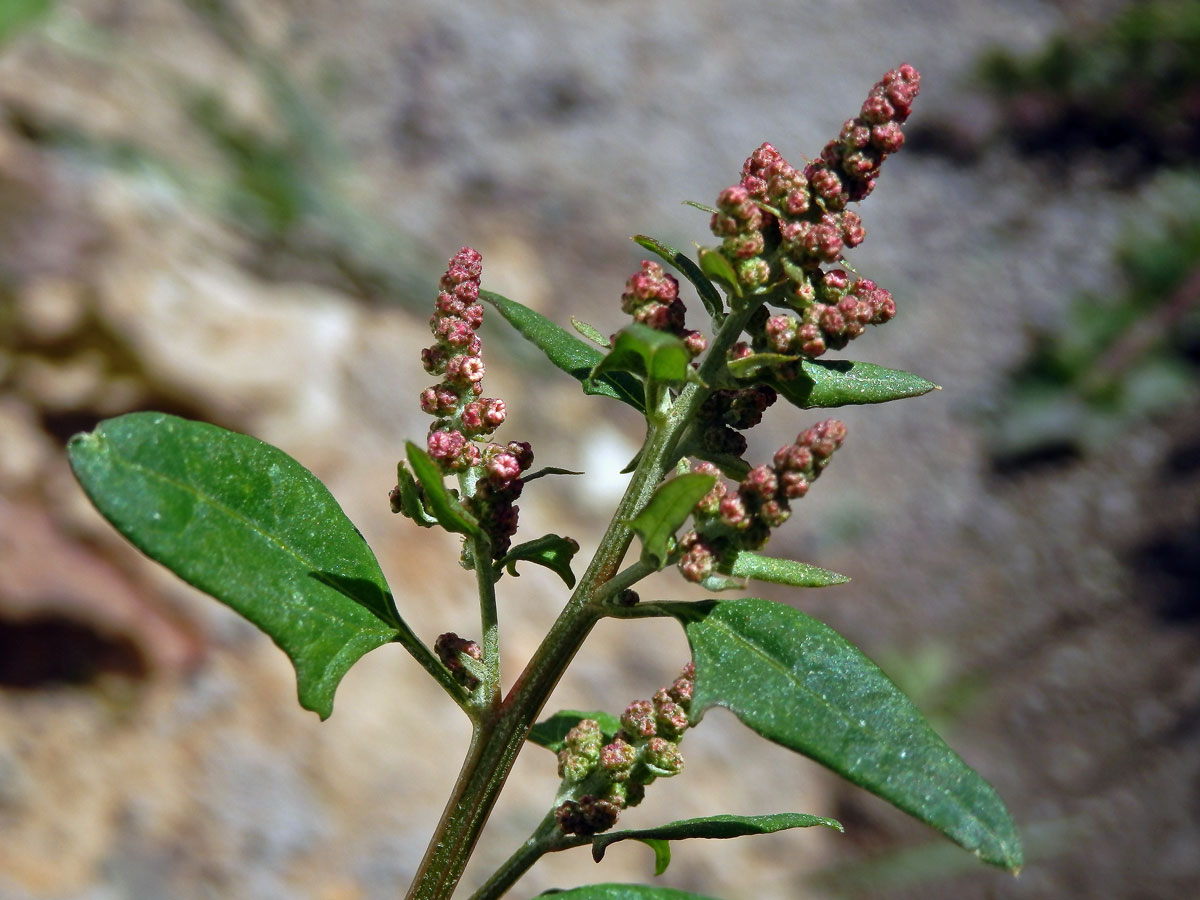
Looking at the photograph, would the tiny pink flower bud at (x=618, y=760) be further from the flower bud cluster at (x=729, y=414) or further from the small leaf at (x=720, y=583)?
the flower bud cluster at (x=729, y=414)

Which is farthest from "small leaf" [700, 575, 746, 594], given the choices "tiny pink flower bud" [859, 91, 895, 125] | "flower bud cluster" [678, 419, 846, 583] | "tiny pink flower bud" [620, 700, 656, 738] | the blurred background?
the blurred background

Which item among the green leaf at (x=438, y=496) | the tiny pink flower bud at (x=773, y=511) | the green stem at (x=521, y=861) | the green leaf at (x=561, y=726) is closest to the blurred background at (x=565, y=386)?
the green leaf at (x=561, y=726)

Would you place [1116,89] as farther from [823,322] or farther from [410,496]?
[410,496]

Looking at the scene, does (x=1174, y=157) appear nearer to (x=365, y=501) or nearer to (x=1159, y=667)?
(x=1159, y=667)

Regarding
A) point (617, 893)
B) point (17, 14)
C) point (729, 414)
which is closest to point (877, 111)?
point (729, 414)

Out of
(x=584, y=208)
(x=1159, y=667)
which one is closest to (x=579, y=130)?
(x=584, y=208)

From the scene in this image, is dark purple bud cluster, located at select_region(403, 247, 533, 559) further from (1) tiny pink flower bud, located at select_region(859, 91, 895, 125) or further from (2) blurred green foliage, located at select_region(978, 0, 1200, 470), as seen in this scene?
(2) blurred green foliage, located at select_region(978, 0, 1200, 470)
